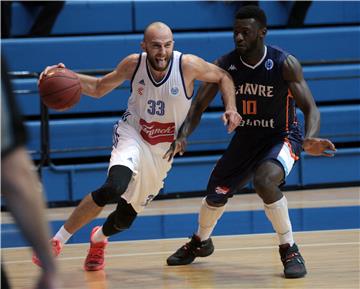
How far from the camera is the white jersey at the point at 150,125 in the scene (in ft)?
16.6

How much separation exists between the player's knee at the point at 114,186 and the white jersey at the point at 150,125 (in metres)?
0.17

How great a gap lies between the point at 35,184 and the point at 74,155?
749 centimetres

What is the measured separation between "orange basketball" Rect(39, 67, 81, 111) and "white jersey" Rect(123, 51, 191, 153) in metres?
0.46

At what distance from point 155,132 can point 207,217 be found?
697mm

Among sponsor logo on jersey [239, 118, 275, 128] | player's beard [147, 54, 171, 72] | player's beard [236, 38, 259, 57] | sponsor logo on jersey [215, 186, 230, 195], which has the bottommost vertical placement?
sponsor logo on jersey [215, 186, 230, 195]

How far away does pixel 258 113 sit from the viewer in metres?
5.23

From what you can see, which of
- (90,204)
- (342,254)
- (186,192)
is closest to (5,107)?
(90,204)

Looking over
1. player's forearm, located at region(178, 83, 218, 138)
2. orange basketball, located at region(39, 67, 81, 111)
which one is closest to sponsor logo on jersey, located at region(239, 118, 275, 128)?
player's forearm, located at region(178, 83, 218, 138)

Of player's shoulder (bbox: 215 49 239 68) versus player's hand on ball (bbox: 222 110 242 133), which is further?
player's shoulder (bbox: 215 49 239 68)

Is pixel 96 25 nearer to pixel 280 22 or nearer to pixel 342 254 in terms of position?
pixel 280 22

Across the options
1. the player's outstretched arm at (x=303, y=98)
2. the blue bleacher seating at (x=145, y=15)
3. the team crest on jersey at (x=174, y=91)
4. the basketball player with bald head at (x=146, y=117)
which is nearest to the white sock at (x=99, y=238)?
the basketball player with bald head at (x=146, y=117)

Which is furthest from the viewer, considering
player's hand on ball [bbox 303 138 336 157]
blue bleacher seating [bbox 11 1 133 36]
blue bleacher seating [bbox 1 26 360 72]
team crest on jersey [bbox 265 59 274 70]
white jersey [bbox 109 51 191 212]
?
blue bleacher seating [bbox 11 1 133 36]

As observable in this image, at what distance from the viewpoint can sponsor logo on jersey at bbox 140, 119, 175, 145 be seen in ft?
16.9

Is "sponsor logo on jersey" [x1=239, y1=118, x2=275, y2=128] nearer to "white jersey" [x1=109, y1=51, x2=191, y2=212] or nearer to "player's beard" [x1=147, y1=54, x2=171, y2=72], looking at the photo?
"white jersey" [x1=109, y1=51, x2=191, y2=212]
